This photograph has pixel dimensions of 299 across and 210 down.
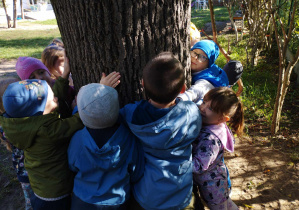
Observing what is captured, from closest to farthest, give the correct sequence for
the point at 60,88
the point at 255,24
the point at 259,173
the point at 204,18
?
the point at 60,88, the point at 259,173, the point at 255,24, the point at 204,18

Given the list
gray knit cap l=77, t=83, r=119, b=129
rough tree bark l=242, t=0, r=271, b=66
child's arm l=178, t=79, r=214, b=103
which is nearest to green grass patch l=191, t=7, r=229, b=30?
rough tree bark l=242, t=0, r=271, b=66

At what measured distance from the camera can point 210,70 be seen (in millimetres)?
2346

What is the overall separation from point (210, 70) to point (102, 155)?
4.65ft

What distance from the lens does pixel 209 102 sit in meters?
1.93

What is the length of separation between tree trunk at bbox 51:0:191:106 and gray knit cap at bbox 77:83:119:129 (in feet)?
1.39

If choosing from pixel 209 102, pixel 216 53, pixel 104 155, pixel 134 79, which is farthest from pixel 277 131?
pixel 104 155

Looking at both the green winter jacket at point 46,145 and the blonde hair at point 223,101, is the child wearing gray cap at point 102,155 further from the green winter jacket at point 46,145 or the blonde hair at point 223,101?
the blonde hair at point 223,101

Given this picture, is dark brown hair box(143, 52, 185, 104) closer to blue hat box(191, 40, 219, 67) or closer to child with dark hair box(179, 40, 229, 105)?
child with dark hair box(179, 40, 229, 105)

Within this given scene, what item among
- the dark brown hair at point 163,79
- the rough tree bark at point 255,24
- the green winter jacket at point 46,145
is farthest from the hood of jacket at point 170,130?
the rough tree bark at point 255,24

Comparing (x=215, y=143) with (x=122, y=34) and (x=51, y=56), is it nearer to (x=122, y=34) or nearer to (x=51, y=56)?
(x=122, y=34)

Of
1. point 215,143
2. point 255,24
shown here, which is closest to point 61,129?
point 215,143

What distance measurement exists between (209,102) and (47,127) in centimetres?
126

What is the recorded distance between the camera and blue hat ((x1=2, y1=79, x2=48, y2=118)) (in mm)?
1599

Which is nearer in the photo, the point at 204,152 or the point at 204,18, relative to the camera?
the point at 204,152
